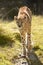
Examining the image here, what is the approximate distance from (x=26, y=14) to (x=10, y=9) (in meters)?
4.22

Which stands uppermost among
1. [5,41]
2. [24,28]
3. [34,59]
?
[24,28]

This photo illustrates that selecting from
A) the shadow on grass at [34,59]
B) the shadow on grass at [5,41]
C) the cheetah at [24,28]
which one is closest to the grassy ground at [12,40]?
the shadow on grass at [5,41]

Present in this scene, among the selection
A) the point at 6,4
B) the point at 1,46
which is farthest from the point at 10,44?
the point at 6,4

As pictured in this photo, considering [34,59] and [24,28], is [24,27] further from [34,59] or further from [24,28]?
[34,59]

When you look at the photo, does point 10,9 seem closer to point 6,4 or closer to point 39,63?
point 6,4

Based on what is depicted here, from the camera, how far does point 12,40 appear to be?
8367mm

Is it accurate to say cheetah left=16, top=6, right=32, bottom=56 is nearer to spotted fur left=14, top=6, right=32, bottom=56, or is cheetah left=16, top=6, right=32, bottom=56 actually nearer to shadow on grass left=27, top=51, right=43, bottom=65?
spotted fur left=14, top=6, right=32, bottom=56

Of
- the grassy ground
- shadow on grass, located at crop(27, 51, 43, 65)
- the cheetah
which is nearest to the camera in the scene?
the cheetah

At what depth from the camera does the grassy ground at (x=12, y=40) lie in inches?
290

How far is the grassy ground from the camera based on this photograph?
737cm

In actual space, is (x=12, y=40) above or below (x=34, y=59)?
above

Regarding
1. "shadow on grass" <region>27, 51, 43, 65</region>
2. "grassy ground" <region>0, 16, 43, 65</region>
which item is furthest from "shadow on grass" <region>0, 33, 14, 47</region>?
"shadow on grass" <region>27, 51, 43, 65</region>

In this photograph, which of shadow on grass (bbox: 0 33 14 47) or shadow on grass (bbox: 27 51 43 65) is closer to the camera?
shadow on grass (bbox: 27 51 43 65)

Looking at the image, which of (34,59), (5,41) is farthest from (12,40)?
(34,59)
